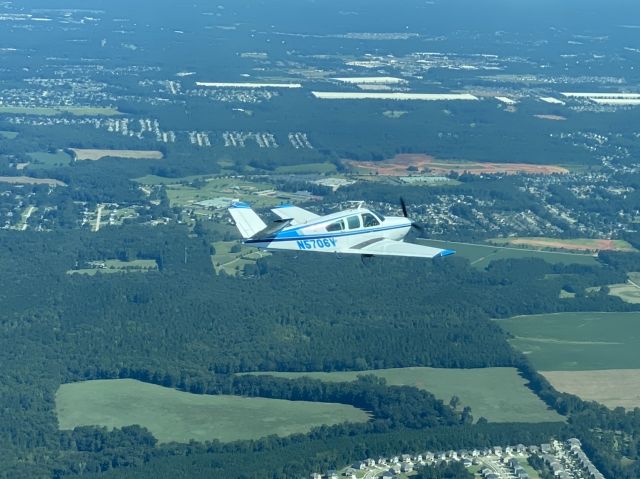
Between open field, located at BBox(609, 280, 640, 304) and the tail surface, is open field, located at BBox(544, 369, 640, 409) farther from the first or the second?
the tail surface

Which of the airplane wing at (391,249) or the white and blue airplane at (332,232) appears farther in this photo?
the airplane wing at (391,249)

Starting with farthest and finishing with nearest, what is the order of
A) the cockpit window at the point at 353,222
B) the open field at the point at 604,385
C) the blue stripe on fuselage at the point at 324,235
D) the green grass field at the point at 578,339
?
the green grass field at the point at 578,339 < the open field at the point at 604,385 < the cockpit window at the point at 353,222 < the blue stripe on fuselage at the point at 324,235

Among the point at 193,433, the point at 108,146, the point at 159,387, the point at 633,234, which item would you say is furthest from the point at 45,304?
the point at 108,146

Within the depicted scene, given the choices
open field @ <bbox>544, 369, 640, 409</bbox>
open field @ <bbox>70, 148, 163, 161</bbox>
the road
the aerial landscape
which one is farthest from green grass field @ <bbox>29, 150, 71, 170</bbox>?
open field @ <bbox>544, 369, 640, 409</bbox>

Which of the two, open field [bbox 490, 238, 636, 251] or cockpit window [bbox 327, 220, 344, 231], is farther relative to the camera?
open field [bbox 490, 238, 636, 251]

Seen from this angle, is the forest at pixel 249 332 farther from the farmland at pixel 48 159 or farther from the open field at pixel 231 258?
the farmland at pixel 48 159

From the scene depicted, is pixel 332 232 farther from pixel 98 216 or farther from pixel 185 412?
pixel 98 216

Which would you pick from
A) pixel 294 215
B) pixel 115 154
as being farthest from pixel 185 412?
pixel 115 154

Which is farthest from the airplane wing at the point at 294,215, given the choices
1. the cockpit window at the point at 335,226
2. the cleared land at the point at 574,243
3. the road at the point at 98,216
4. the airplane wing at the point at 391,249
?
the road at the point at 98,216
